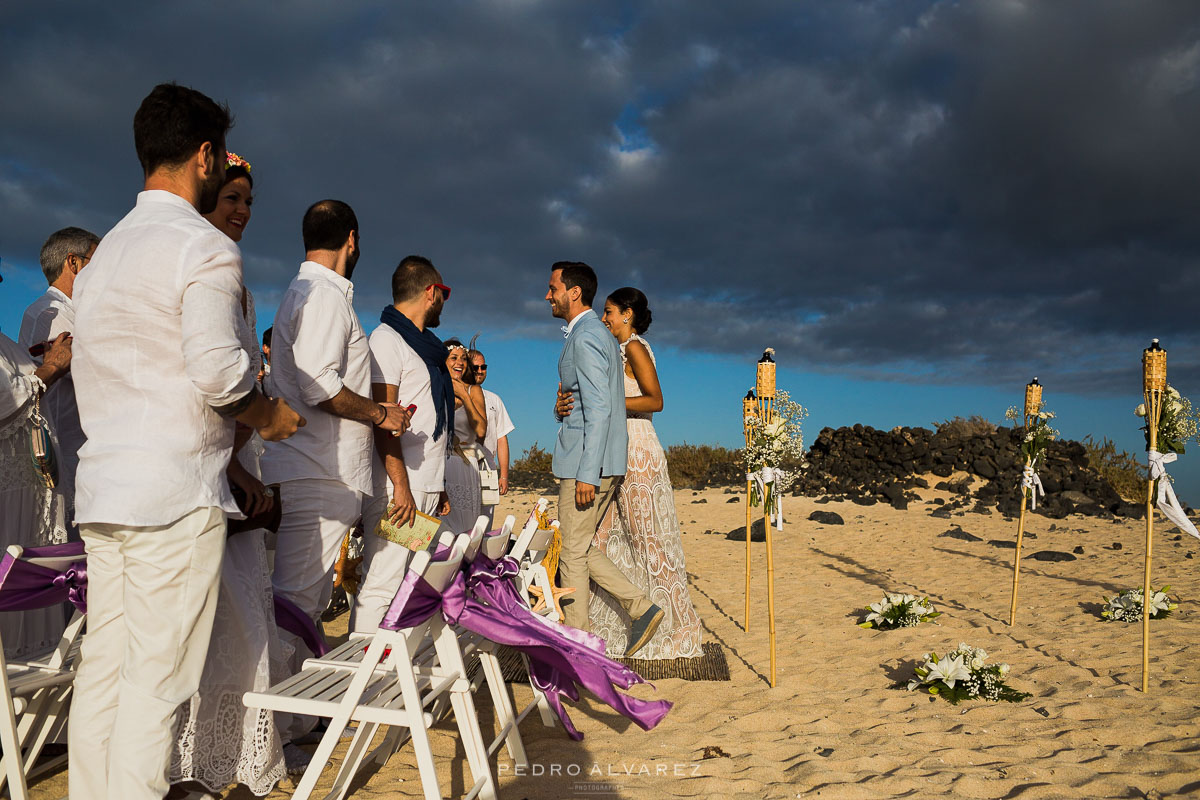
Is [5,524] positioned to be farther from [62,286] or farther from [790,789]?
[790,789]

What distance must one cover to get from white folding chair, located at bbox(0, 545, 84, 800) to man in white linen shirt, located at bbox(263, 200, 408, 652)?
0.81m

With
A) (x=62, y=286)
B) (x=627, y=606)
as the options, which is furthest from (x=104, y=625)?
(x=627, y=606)

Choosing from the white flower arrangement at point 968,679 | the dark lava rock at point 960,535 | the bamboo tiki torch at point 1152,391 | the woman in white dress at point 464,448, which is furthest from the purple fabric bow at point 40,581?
the dark lava rock at point 960,535

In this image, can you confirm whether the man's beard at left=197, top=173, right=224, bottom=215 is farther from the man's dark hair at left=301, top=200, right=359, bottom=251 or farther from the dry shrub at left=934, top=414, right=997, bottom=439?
the dry shrub at left=934, top=414, right=997, bottom=439

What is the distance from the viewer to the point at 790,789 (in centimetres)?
351

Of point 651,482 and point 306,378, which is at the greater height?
point 306,378

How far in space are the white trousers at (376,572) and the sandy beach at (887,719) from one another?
2.20 ft

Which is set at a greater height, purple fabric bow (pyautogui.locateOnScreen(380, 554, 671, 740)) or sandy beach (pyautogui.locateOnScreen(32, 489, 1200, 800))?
purple fabric bow (pyautogui.locateOnScreen(380, 554, 671, 740))

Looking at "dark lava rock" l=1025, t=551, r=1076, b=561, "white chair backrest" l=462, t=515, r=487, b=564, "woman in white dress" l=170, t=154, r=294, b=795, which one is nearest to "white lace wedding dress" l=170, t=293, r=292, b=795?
"woman in white dress" l=170, t=154, r=294, b=795

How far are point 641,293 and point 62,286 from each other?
3.47 m

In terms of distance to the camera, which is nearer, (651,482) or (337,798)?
(337,798)

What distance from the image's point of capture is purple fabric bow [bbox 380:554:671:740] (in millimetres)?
2898

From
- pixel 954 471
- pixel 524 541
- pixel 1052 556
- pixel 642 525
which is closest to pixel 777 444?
pixel 642 525

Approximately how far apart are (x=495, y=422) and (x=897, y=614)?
419 cm
